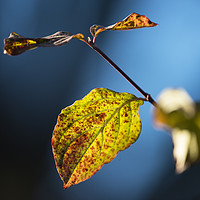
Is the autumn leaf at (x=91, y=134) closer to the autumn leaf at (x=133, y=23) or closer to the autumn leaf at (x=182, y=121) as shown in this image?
the autumn leaf at (x=133, y=23)

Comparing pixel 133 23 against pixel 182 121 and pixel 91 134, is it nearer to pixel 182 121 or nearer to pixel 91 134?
pixel 91 134

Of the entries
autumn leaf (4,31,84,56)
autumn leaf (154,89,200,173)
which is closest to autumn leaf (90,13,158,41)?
autumn leaf (4,31,84,56)

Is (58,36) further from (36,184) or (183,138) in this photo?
(36,184)

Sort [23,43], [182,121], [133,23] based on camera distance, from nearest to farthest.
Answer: [182,121] < [23,43] < [133,23]

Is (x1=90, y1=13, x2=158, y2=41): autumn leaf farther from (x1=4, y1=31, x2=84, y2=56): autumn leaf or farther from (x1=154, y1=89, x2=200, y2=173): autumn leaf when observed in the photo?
(x1=154, y1=89, x2=200, y2=173): autumn leaf

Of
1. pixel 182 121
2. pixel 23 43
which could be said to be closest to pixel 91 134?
pixel 23 43
